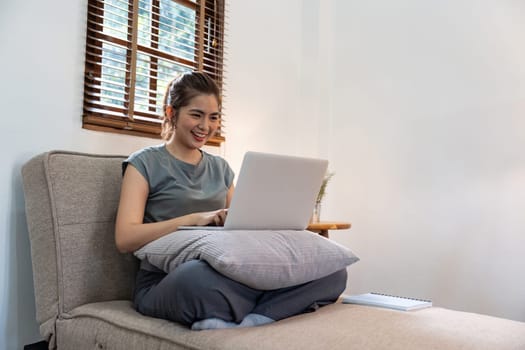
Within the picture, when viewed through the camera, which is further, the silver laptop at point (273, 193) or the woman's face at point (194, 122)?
the woman's face at point (194, 122)

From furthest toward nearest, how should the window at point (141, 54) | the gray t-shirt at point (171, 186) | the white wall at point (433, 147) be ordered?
the white wall at point (433, 147), the window at point (141, 54), the gray t-shirt at point (171, 186)

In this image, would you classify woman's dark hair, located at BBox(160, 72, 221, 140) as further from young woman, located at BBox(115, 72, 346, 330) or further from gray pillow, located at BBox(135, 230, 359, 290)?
gray pillow, located at BBox(135, 230, 359, 290)

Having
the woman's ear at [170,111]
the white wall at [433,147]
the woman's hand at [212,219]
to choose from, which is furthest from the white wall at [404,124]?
the woman's hand at [212,219]

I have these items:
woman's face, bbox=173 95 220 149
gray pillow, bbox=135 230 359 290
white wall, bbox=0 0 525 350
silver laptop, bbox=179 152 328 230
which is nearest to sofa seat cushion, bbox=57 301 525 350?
gray pillow, bbox=135 230 359 290

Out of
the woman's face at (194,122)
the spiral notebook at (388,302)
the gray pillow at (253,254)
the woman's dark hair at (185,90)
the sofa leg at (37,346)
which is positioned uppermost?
the woman's dark hair at (185,90)

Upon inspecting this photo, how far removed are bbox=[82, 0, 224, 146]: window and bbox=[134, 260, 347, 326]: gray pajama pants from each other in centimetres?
77

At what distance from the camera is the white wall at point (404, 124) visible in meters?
2.37

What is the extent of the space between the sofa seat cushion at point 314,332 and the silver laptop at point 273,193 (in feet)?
0.88

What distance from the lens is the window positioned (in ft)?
5.83

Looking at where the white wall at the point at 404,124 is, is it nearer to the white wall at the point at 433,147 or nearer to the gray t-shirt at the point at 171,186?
the white wall at the point at 433,147

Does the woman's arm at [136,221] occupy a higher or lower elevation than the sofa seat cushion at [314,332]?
higher

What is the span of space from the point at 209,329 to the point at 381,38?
2182 millimetres

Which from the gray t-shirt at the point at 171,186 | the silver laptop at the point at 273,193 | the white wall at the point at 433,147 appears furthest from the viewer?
the white wall at the point at 433,147

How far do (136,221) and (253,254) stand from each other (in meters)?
0.42
